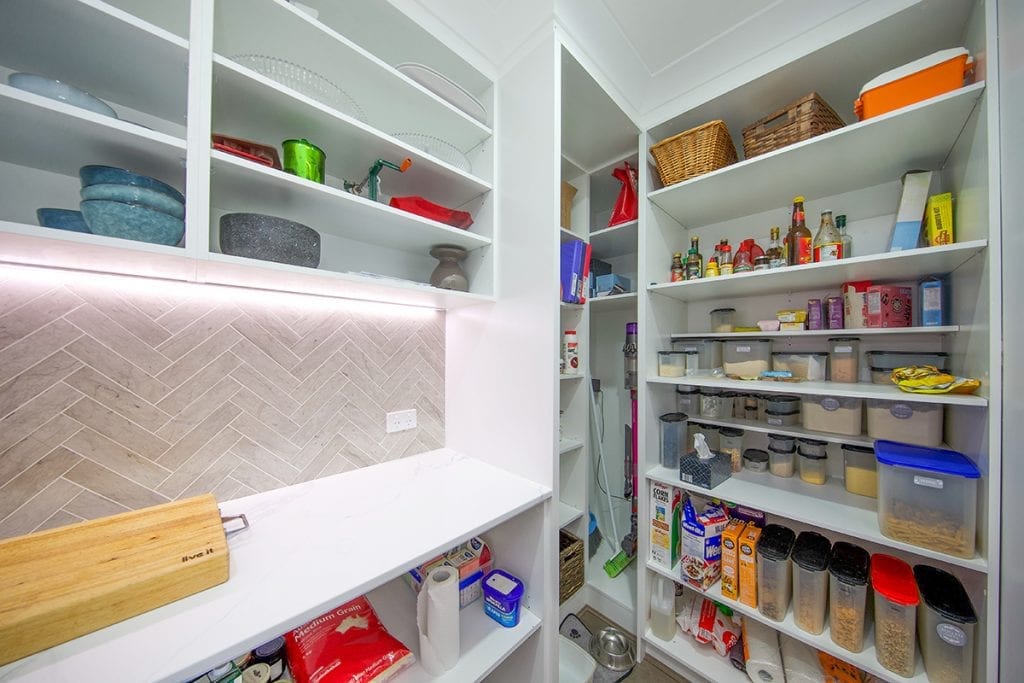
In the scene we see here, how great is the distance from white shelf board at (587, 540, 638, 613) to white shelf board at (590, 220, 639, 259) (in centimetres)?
167

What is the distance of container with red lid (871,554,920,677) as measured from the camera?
883 mm

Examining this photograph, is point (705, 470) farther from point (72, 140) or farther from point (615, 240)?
point (72, 140)

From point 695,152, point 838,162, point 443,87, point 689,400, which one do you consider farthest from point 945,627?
point 443,87

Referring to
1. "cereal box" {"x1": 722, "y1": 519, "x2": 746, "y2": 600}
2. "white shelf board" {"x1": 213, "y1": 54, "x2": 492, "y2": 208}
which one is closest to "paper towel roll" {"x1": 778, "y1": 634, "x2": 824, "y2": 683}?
"cereal box" {"x1": 722, "y1": 519, "x2": 746, "y2": 600}

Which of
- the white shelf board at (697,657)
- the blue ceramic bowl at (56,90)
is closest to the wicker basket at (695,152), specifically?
the blue ceramic bowl at (56,90)

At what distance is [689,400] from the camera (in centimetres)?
155

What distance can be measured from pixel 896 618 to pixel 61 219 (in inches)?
88.9

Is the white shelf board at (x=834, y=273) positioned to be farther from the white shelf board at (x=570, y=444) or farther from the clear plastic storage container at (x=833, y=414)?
the white shelf board at (x=570, y=444)

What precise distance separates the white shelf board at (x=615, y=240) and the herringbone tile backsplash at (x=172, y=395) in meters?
1.15

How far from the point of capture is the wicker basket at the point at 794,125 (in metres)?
1.05

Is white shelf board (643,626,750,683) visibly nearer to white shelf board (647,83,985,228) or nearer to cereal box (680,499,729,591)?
cereal box (680,499,729,591)

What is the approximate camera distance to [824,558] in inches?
41.6

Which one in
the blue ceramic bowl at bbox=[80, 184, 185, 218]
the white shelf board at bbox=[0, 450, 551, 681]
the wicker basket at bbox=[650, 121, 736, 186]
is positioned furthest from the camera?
the wicker basket at bbox=[650, 121, 736, 186]

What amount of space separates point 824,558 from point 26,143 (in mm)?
2333
